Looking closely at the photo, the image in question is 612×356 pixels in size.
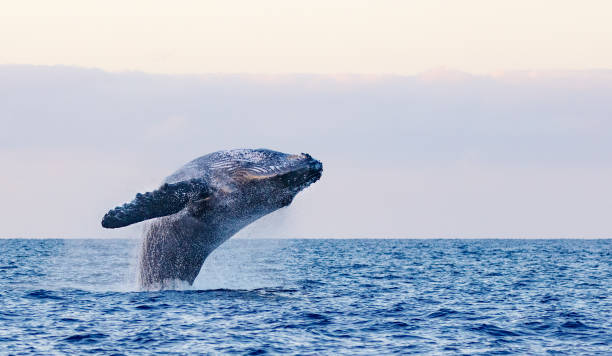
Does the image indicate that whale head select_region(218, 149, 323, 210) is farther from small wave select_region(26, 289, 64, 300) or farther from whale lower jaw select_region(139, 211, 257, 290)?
small wave select_region(26, 289, 64, 300)

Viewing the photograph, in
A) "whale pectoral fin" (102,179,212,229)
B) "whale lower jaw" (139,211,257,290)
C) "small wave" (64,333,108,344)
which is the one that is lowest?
"small wave" (64,333,108,344)

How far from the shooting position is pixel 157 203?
49.1 feet

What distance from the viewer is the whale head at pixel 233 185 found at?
49.4 feet

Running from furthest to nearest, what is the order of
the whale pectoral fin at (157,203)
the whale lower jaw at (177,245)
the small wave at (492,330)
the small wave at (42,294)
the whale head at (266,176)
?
1. the small wave at (42,294)
2. the small wave at (492,330)
3. the whale lower jaw at (177,245)
4. the whale head at (266,176)
5. the whale pectoral fin at (157,203)

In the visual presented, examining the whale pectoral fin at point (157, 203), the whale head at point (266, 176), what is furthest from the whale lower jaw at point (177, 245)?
the whale pectoral fin at point (157, 203)

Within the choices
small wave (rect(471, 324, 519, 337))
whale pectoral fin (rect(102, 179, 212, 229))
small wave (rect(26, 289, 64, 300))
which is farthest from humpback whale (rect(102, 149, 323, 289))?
small wave (rect(26, 289, 64, 300))

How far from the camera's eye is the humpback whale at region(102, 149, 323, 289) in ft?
49.3

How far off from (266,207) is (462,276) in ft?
69.2

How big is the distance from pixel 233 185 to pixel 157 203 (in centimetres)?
146

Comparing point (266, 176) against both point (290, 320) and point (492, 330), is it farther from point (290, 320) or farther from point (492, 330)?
point (492, 330)

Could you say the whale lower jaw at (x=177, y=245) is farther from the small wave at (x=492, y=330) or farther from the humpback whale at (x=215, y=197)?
the small wave at (x=492, y=330)

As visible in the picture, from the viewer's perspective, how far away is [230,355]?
46.1 ft

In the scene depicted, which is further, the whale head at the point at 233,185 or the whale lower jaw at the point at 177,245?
the whale lower jaw at the point at 177,245

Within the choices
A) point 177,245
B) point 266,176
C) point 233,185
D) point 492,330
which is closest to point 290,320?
point 177,245
